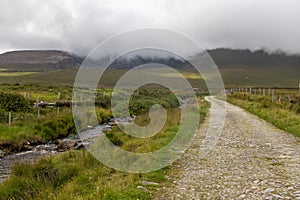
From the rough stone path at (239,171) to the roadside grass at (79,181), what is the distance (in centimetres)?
57

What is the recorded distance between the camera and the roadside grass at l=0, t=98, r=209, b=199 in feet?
24.0

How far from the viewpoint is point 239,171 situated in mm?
9141

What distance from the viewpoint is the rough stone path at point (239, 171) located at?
7.27m

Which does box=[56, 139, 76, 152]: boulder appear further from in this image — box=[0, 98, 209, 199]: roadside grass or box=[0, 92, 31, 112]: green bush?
box=[0, 92, 31, 112]: green bush

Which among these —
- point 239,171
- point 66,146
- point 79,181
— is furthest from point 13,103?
point 239,171

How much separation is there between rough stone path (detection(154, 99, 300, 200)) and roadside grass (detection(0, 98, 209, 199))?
0.57 metres

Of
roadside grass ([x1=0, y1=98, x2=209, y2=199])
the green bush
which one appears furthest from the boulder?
the green bush

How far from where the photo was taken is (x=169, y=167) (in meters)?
10.0

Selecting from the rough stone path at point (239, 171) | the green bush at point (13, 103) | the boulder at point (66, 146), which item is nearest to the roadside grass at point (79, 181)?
the rough stone path at point (239, 171)

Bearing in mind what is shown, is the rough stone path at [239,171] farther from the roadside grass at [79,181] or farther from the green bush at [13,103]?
the green bush at [13,103]

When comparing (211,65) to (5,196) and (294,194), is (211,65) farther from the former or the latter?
(5,196)

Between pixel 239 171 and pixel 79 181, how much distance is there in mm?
4567

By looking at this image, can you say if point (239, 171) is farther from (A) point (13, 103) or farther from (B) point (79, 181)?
(A) point (13, 103)

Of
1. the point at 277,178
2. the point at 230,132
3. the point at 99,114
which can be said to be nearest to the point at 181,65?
the point at 230,132
